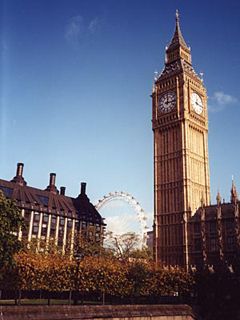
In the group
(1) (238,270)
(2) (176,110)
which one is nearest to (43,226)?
(2) (176,110)

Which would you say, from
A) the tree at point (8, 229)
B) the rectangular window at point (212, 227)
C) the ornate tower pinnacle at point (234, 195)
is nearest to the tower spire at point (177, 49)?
the ornate tower pinnacle at point (234, 195)

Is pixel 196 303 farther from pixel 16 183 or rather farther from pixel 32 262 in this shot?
pixel 16 183

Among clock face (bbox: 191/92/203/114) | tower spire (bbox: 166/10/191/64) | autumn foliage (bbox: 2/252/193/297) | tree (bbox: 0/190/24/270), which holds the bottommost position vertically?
autumn foliage (bbox: 2/252/193/297)

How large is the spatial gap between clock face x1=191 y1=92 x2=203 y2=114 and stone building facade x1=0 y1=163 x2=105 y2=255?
4101 centimetres

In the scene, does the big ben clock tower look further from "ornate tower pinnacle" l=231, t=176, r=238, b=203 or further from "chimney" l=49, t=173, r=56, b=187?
"chimney" l=49, t=173, r=56, b=187

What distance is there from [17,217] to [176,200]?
6490 cm

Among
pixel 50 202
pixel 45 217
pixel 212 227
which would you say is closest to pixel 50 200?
pixel 50 202

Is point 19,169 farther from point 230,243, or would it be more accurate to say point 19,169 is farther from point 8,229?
point 8,229

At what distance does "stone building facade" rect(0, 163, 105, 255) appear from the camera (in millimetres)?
93125

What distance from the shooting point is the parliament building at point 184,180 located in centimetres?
8444

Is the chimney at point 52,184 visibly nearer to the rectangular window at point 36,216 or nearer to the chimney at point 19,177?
the chimney at point 19,177

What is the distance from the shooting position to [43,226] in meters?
96.2

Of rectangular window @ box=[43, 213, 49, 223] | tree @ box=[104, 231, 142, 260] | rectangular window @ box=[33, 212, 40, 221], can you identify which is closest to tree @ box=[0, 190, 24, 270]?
tree @ box=[104, 231, 142, 260]

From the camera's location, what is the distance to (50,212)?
324ft
